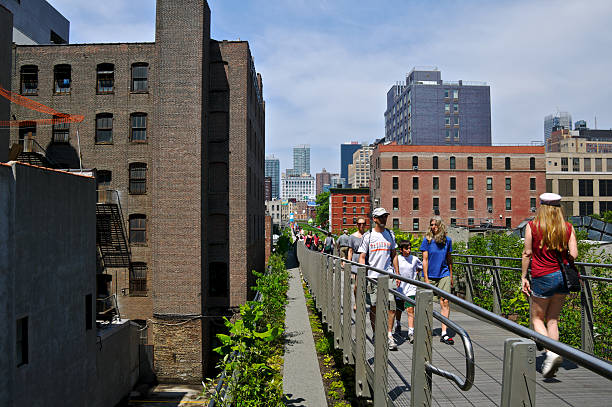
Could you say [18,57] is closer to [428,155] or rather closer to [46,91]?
[46,91]

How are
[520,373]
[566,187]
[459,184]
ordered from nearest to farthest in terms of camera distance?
[520,373], [459,184], [566,187]

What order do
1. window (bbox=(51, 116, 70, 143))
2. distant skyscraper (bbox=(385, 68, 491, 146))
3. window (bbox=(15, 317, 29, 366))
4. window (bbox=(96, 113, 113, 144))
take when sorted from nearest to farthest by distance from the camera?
window (bbox=(15, 317, 29, 366)) < window (bbox=(96, 113, 113, 144)) < window (bbox=(51, 116, 70, 143)) < distant skyscraper (bbox=(385, 68, 491, 146))

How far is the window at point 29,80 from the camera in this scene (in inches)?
1174

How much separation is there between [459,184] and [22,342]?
63.2 meters

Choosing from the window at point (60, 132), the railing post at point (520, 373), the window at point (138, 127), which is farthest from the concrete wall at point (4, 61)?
the railing post at point (520, 373)

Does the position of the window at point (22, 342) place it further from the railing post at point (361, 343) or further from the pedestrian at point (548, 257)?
the pedestrian at point (548, 257)

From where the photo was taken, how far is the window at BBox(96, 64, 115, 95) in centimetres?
2956

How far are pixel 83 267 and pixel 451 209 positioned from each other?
58.3 meters

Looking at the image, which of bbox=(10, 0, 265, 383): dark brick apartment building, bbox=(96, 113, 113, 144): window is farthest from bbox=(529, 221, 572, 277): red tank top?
bbox=(96, 113, 113, 144): window

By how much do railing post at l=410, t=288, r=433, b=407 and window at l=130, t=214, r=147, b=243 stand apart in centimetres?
2816

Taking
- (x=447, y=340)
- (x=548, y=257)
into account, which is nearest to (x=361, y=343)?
(x=548, y=257)

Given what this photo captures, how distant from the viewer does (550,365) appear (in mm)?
3049

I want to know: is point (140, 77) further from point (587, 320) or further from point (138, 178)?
point (587, 320)

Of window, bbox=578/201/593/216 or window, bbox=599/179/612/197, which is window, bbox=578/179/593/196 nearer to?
window, bbox=578/201/593/216
